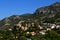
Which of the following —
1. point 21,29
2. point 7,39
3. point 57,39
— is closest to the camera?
point 57,39

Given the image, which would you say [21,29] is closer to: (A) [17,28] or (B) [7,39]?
(A) [17,28]

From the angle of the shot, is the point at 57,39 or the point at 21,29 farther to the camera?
the point at 21,29

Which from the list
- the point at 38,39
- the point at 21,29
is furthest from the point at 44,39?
the point at 21,29

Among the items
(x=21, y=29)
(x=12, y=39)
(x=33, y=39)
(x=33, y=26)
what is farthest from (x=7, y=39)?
(x=33, y=26)

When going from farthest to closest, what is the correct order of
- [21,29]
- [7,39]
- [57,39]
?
[21,29] < [7,39] < [57,39]

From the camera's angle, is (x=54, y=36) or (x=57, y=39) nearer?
(x=57, y=39)

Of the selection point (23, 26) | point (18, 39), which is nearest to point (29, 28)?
point (23, 26)

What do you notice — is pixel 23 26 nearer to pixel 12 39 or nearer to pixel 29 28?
pixel 29 28
